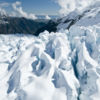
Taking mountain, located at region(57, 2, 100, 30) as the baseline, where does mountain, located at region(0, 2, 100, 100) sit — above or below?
below

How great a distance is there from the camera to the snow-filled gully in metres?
8.79

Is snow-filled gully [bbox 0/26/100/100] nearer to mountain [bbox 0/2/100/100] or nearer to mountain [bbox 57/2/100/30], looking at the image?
mountain [bbox 0/2/100/100]

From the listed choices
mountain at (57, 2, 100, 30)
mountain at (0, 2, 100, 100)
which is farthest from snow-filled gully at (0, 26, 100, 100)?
mountain at (57, 2, 100, 30)

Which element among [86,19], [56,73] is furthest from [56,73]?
[86,19]

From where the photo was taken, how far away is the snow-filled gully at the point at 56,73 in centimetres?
879

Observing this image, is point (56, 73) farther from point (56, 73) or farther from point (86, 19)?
Answer: point (86, 19)

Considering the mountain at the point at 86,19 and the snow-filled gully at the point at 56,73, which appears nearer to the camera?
the snow-filled gully at the point at 56,73

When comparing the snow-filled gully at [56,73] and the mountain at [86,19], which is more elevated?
the mountain at [86,19]

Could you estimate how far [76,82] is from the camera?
935 centimetres

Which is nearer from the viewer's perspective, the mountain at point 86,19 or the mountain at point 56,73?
the mountain at point 56,73

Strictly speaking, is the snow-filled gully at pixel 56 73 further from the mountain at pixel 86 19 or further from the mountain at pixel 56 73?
the mountain at pixel 86 19

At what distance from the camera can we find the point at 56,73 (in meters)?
9.93

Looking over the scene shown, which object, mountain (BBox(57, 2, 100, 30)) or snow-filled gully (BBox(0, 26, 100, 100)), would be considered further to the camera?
mountain (BBox(57, 2, 100, 30))

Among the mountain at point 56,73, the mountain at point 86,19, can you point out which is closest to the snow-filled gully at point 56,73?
the mountain at point 56,73
